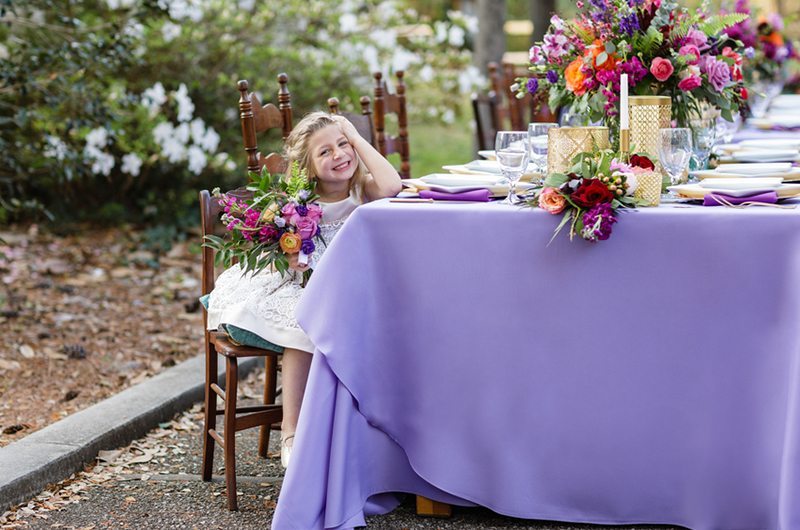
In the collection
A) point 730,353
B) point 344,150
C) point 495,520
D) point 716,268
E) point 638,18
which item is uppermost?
point 638,18

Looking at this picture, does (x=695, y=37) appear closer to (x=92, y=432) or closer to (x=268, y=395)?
(x=268, y=395)

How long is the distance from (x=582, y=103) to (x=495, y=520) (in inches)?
55.0

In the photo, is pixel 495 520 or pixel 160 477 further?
pixel 160 477

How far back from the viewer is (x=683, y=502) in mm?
2936

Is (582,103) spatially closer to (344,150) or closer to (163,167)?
(344,150)

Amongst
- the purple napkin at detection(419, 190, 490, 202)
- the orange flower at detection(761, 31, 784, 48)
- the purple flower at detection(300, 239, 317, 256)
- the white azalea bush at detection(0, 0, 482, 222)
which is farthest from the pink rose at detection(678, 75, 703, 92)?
the orange flower at detection(761, 31, 784, 48)

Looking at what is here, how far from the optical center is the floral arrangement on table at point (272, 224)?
3227 mm

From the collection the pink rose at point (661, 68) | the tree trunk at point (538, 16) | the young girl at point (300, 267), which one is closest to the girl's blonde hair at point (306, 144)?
the young girl at point (300, 267)

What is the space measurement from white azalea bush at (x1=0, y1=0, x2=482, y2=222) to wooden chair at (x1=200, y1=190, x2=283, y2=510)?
8.38ft

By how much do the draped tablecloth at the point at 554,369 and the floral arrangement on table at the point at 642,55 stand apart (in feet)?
2.81

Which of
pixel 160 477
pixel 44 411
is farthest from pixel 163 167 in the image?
pixel 160 477

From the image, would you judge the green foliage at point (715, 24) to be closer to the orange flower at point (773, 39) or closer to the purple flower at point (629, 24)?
the purple flower at point (629, 24)

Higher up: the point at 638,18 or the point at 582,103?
the point at 638,18

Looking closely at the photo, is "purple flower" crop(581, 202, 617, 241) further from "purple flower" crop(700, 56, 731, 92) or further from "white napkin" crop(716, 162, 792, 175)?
"purple flower" crop(700, 56, 731, 92)
